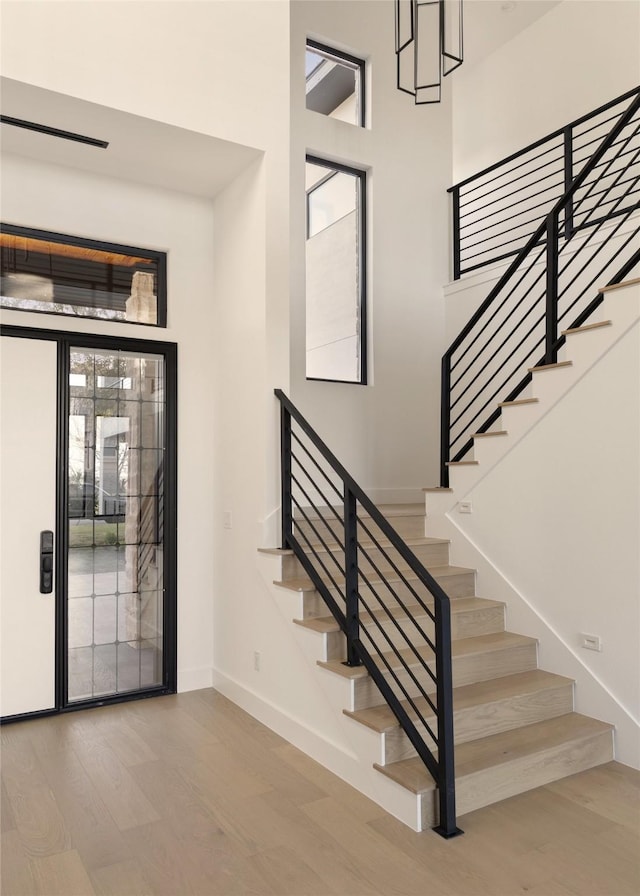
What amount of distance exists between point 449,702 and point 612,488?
1.51 meters

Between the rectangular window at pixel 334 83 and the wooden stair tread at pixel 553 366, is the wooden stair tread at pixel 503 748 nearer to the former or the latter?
the wooden stair tread at pixel 553 366

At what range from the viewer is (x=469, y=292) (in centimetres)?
645

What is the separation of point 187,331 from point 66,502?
1442mm

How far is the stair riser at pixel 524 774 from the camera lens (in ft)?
9.91

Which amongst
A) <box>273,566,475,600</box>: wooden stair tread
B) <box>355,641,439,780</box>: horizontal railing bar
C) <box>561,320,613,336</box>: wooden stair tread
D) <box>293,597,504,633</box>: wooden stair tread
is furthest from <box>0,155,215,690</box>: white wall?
<box>561,320,613,336</box>: wooden stair tread

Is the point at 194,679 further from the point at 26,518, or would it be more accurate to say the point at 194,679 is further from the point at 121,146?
the point at 121,146

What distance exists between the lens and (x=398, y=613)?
3.94 m

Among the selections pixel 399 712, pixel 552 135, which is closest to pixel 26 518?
pixel 399 712

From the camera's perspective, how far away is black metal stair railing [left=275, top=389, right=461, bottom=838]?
112 inches

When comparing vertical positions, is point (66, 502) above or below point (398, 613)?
above

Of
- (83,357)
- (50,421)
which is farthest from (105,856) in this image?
(83,357)

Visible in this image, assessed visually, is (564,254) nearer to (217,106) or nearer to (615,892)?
(217,106)

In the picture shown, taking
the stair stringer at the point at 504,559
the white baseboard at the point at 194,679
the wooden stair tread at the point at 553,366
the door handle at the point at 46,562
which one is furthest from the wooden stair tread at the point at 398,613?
the door handle at the point at 46,562

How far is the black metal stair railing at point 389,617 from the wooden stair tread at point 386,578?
0.01 m
